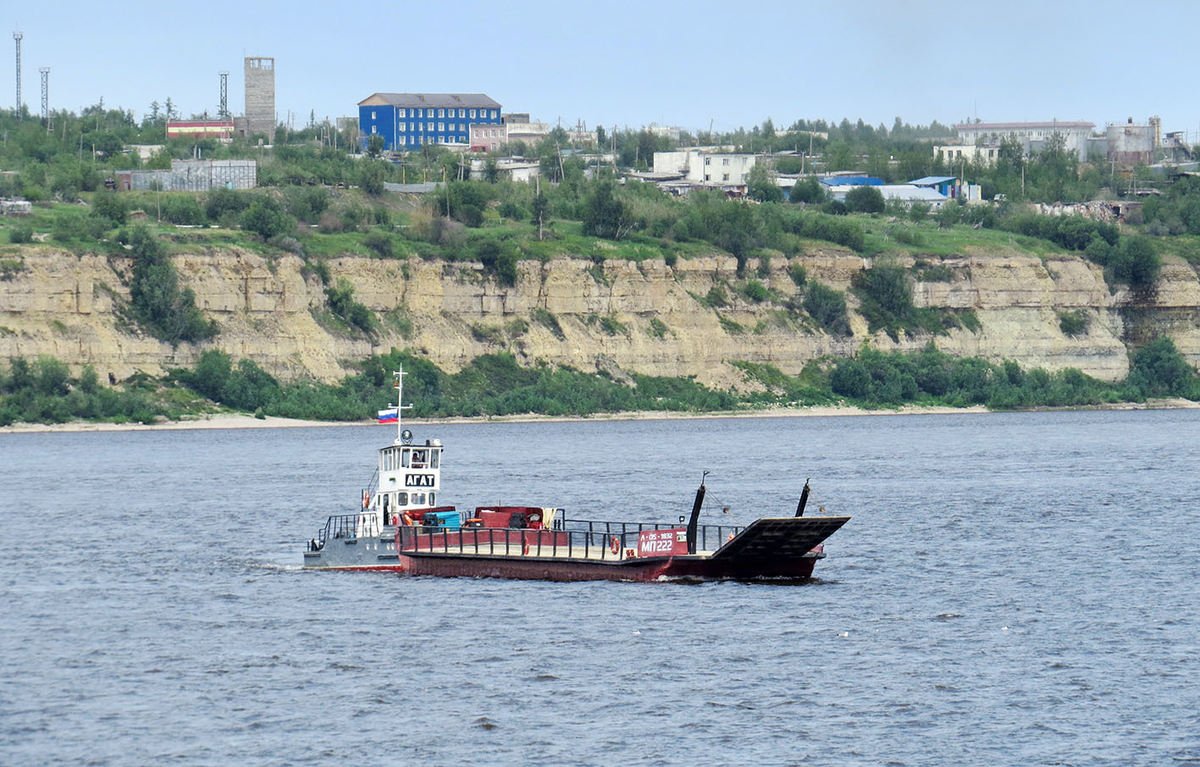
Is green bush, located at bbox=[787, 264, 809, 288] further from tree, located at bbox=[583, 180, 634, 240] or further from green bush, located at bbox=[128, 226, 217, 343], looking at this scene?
green bush, located at bbox=[128, 226, 217, 343]

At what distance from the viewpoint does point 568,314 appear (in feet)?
Result: 476

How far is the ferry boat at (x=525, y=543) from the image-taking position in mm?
53531

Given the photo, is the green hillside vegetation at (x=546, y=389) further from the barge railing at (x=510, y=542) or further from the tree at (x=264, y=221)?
the barge railing at (x=510, y=542)

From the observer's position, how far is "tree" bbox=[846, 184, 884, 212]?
17988 cm

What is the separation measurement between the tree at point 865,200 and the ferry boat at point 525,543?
12105cm

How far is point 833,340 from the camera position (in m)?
150

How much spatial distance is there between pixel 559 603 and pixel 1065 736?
59.5 ft

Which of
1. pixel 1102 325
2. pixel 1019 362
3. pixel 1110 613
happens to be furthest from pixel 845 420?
pixel 1110 613

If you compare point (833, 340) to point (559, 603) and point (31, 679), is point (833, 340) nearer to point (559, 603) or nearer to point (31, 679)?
point (559, 603)

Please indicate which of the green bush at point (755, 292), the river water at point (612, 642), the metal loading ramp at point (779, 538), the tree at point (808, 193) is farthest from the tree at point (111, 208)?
the metal loading ramp at point (779, 538)

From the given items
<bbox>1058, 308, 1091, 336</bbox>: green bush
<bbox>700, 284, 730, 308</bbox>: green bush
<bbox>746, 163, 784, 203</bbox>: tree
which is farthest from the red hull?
<bbox>746, 163, 784, 203</bbox>: tree

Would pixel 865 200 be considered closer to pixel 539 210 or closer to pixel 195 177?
pixel 539 210

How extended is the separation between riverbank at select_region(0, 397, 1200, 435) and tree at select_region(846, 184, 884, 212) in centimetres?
3529

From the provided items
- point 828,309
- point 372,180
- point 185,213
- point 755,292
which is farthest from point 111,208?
point 828,309
